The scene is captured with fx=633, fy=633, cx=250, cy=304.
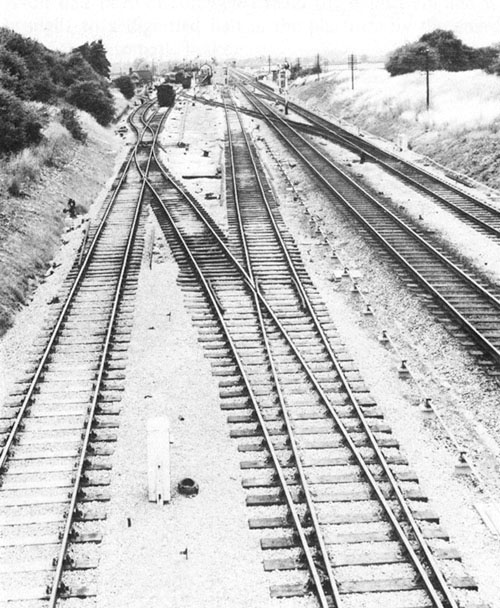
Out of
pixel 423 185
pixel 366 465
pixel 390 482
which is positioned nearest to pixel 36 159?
pixel 423 185

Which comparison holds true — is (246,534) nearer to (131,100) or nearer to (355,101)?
(355,101)

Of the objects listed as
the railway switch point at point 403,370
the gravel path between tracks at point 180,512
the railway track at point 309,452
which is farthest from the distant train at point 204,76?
the gravel path between tracks at point 180,512

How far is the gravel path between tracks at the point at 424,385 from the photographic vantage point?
800cm

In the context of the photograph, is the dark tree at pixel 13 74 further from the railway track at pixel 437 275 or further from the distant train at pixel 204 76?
the distant train at pixel 204 76

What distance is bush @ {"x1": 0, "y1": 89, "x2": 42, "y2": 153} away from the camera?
987 inches

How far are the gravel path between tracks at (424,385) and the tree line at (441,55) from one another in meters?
50.5

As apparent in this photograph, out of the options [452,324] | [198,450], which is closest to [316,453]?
[198,450]

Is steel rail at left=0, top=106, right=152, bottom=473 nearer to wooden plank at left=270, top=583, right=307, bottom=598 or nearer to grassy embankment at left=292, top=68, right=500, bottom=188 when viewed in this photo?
wooden plank at left=270, top=583, right=307, bottom=598

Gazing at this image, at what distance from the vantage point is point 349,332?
1342 cm

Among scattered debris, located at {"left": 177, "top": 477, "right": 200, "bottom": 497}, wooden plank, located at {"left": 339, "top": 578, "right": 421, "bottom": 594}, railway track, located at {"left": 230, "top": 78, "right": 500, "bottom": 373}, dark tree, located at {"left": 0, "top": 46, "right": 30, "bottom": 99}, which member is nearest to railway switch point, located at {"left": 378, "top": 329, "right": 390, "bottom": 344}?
railway track, located at {"left": 230, "top": 78, "right": 500, "bottom": 373}

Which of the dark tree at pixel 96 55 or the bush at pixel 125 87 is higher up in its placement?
the dark tree at pixel 96 55

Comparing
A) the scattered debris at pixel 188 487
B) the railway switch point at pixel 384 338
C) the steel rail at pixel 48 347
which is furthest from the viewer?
the railway switch point at pixel 384 338

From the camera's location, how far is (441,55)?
67562 mm

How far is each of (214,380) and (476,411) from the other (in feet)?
14.7
